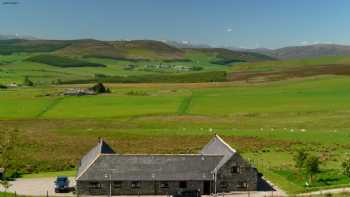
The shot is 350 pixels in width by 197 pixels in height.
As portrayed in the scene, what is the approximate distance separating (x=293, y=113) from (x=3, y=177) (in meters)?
69.6

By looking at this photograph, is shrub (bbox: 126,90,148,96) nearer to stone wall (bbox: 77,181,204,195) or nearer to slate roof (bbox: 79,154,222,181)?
slate roof (bbox: 79,154,222,181)

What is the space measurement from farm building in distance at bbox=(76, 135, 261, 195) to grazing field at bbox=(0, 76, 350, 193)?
16.4 ft

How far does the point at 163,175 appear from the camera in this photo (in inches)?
2128

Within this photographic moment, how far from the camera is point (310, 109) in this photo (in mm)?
115125

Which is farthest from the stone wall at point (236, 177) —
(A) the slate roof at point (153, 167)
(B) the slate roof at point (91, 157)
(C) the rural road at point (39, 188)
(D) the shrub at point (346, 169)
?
(B) the slate roof at point (91, 157)

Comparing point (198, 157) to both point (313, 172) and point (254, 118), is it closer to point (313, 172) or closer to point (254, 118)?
point (313, 172)

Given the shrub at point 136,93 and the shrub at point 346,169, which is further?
the shrub at point 136,93

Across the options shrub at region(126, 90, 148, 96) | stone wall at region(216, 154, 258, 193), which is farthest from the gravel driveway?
shrub at region(126, 90, 148, 96)

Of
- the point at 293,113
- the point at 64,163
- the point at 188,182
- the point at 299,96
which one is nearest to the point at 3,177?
the point at 64,163

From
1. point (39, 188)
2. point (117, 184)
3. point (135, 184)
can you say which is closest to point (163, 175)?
point (135, 184)

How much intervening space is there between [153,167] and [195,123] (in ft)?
161

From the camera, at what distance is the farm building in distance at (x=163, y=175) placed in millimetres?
53594

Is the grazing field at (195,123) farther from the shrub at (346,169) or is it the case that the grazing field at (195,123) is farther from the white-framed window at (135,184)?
the white-framed window at (135,184)

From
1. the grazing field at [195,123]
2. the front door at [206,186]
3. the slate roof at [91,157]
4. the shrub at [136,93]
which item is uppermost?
the shrub at [136,93]
